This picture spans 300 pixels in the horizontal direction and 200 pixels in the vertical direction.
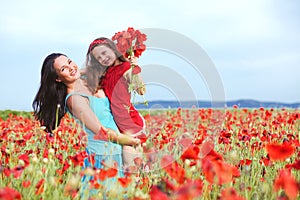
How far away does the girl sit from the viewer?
3.05 m

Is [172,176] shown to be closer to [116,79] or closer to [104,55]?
[116,79]

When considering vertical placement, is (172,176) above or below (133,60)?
below

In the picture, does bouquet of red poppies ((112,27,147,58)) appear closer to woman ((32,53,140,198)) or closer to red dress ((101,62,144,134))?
red dress ((101,62,144,134))

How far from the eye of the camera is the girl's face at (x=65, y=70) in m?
3.08

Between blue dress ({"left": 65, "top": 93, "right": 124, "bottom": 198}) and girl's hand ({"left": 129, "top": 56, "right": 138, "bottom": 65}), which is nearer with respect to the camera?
blue dress ({"left": 65, "top": 93, "right": 124, "bottom": 198})

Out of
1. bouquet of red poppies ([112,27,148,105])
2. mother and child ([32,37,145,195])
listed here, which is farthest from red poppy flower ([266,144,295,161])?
bouquet of red poppies ([112,27,148,105])

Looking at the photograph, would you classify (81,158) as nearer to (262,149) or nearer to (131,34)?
(131,34)

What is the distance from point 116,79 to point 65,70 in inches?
14.9

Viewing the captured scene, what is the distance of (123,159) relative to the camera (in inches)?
119

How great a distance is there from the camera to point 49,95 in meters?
3.27

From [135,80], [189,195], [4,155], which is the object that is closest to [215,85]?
[135,80]

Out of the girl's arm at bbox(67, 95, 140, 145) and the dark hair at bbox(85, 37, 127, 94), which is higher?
the dark hair at bbox(85, 37, 127, 94)

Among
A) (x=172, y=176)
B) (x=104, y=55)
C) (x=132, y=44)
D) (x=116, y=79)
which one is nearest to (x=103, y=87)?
(x=116, y=79)

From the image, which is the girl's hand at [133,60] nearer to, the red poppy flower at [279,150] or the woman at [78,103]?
Result: the woman at [78,103]
